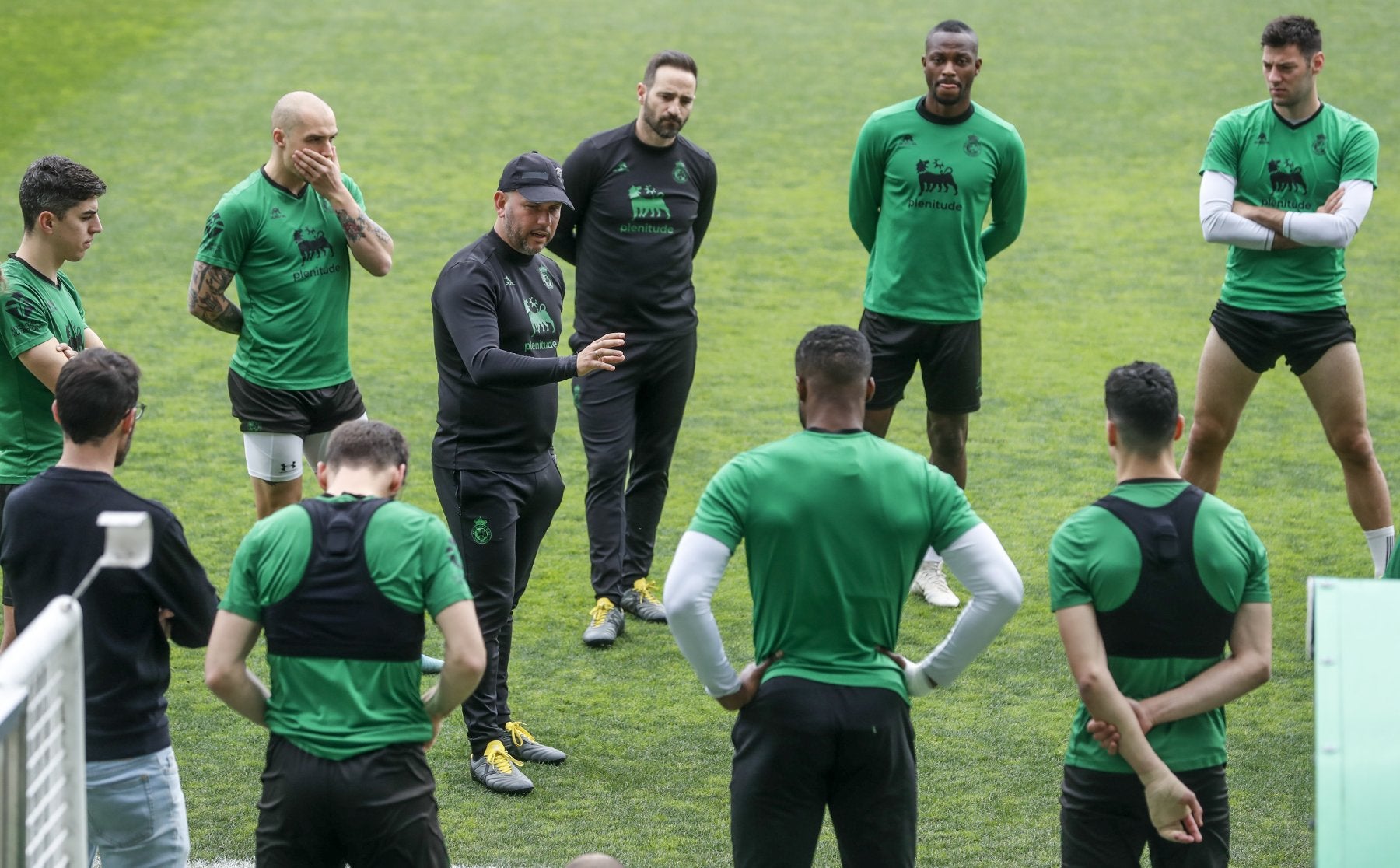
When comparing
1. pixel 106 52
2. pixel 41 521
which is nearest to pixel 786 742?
pixel 41 521

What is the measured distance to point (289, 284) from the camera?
215 inches

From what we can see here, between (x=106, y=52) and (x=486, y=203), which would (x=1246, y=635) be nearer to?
(x=486, y=203)

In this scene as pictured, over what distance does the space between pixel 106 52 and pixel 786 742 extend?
1430 centimetres

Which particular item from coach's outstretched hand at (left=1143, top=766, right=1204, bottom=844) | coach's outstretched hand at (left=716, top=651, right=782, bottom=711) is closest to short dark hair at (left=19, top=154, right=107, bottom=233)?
coach's outstretched hand at (left=716, top=651, right=782, bottom=711)

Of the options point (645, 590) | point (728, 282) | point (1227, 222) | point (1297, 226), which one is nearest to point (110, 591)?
point (645, 590)

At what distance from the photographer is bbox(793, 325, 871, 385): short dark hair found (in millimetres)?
3518

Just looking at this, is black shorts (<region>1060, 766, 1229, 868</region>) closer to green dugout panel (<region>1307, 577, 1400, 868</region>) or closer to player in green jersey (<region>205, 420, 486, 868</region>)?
green dugout panel (<region>1307, 577, 1400, 868</region>)

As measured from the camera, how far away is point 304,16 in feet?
54.6

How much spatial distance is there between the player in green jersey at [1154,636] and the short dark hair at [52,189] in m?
3.10

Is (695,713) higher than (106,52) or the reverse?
the reverse

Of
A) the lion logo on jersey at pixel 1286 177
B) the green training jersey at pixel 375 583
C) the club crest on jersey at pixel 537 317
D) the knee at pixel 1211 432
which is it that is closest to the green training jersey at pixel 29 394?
the club crest on jersey at pixel 537 317

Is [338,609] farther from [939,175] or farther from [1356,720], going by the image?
[939,175]

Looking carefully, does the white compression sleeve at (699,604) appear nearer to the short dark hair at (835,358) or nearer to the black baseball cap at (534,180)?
the short dark hair at (835,358)

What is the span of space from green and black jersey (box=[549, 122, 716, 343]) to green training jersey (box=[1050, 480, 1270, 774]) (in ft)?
9.78
